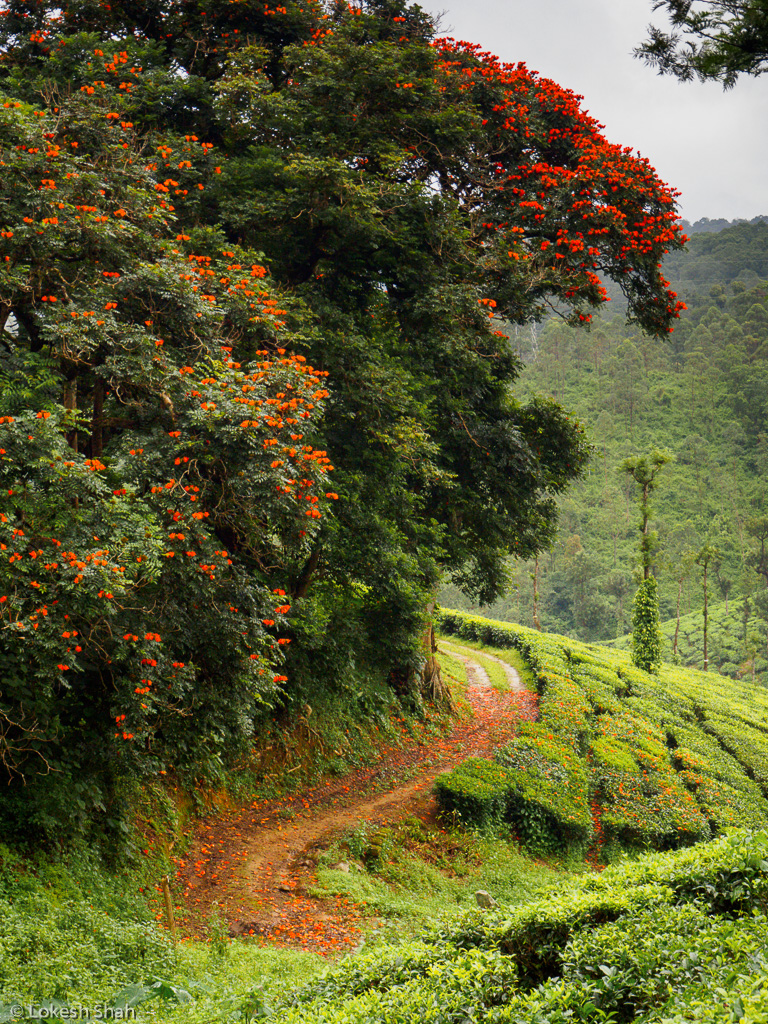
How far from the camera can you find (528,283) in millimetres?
11742

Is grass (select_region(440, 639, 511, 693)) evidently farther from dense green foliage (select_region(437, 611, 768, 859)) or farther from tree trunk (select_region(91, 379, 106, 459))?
tree trunk (select_region(91, 379, 106, 459))

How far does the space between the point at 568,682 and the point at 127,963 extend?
17.3 m

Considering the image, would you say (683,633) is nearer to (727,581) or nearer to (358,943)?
(727,581)

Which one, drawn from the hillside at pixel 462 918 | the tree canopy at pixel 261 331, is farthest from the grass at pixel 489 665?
the hillside at pixel 462 918

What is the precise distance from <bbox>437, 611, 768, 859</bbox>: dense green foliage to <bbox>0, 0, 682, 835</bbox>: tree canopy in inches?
130

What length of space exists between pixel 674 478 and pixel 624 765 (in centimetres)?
6204

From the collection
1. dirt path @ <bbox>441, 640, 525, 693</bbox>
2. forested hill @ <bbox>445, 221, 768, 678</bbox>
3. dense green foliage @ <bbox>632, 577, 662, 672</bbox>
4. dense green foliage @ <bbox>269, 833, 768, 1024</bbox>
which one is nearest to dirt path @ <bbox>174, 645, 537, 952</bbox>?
dense green foliage @ <bbox>269, 833, 768, 1024</bbox>

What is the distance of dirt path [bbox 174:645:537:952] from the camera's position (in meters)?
7.04

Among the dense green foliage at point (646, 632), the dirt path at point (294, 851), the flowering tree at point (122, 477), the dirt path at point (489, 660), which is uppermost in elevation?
the flowering tree at point (122, 477)

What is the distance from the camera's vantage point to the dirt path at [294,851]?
23.1 feet

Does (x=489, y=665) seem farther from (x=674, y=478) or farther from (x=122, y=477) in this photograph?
(x=674, y=478)

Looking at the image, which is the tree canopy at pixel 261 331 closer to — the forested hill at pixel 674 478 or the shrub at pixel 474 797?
the shrub at pixel 474 797

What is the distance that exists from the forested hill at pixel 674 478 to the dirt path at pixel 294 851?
42.9m

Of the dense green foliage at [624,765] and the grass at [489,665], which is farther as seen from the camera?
the grass at [489,665]
